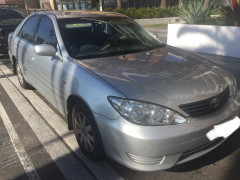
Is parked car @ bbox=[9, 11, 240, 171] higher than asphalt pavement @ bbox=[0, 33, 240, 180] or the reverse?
higher

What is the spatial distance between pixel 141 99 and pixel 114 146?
0.51 m

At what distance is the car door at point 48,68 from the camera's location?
2.98m

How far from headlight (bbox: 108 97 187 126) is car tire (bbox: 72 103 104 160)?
1.41 feet

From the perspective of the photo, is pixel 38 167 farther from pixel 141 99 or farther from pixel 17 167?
pixel 141 99

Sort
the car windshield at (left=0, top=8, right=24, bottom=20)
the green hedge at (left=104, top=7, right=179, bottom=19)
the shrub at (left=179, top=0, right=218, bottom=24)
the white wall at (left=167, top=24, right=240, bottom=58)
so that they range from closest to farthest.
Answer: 1. the white wall at (left=167, top=24, right=240, bottom=58)
2. the shrub at (left=179, top=0, right=218, bottom=24)
3. the car windshield at (left=0, top=8, right=24, bottom=20)
4. the green hedge at (left=104, top=7, right=179, bottom=19)

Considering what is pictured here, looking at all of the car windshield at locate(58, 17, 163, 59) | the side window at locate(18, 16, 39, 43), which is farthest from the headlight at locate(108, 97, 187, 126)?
the side window at locate(18, 16, 39, 43)

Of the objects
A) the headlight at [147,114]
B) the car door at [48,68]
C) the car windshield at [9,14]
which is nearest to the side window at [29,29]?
the car door at [48,68]

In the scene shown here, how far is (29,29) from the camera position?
429 centimetres

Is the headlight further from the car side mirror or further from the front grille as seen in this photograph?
the car side mirror

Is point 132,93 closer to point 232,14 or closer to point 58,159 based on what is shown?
point 58,159

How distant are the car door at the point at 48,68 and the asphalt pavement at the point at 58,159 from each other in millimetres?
471

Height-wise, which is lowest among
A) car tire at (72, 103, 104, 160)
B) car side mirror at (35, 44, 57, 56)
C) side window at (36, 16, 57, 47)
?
car tire at (72, 103, 104, 160)

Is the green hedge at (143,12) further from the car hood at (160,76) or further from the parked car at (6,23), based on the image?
the car hood at (160,76)

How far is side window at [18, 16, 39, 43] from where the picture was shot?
13.4 feet
